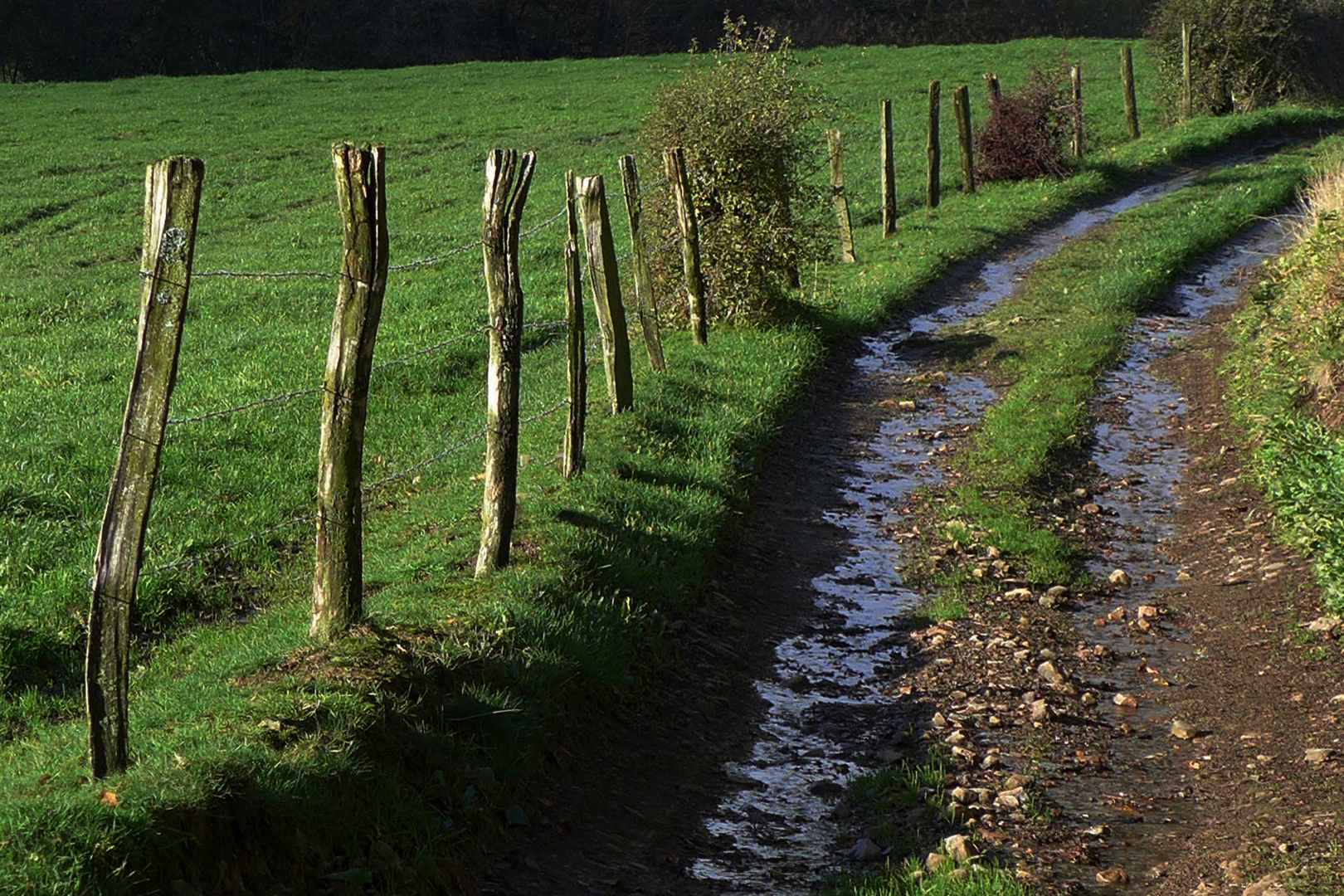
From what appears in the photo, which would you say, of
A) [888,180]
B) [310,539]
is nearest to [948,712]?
[310,539]

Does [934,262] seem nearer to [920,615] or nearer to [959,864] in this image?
[920,615]

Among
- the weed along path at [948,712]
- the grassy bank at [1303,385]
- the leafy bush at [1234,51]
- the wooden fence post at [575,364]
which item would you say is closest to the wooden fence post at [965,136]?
the grassy bank at [1303,385]

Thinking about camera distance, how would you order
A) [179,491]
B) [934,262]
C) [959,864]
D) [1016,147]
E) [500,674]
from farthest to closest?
1. [1016,147]
2. [934,262]
3. [179,491]
4. [500,674]
5. [959,864]

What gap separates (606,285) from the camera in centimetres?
1142

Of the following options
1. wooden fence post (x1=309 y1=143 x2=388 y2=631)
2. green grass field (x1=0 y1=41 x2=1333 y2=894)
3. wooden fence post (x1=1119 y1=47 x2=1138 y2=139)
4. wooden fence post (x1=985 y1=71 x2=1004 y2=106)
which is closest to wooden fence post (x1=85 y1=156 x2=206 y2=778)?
green grass field (x1=0 y1=41 x2=1333 y2=894)

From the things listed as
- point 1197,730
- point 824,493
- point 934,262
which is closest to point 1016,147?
point 934,262

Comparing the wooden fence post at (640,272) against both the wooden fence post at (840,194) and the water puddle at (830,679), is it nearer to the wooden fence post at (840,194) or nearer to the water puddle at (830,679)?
the water puddle at (830,679)

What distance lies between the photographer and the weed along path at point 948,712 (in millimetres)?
6082

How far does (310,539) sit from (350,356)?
4115 mm

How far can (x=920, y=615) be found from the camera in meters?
8.97

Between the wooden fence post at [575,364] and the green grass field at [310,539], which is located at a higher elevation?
the wooden fence post at [575,364]

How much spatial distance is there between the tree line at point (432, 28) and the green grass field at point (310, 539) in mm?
36161

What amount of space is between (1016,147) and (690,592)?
2178cm

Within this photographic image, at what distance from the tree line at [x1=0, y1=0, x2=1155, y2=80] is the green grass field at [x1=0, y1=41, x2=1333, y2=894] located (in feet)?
119
